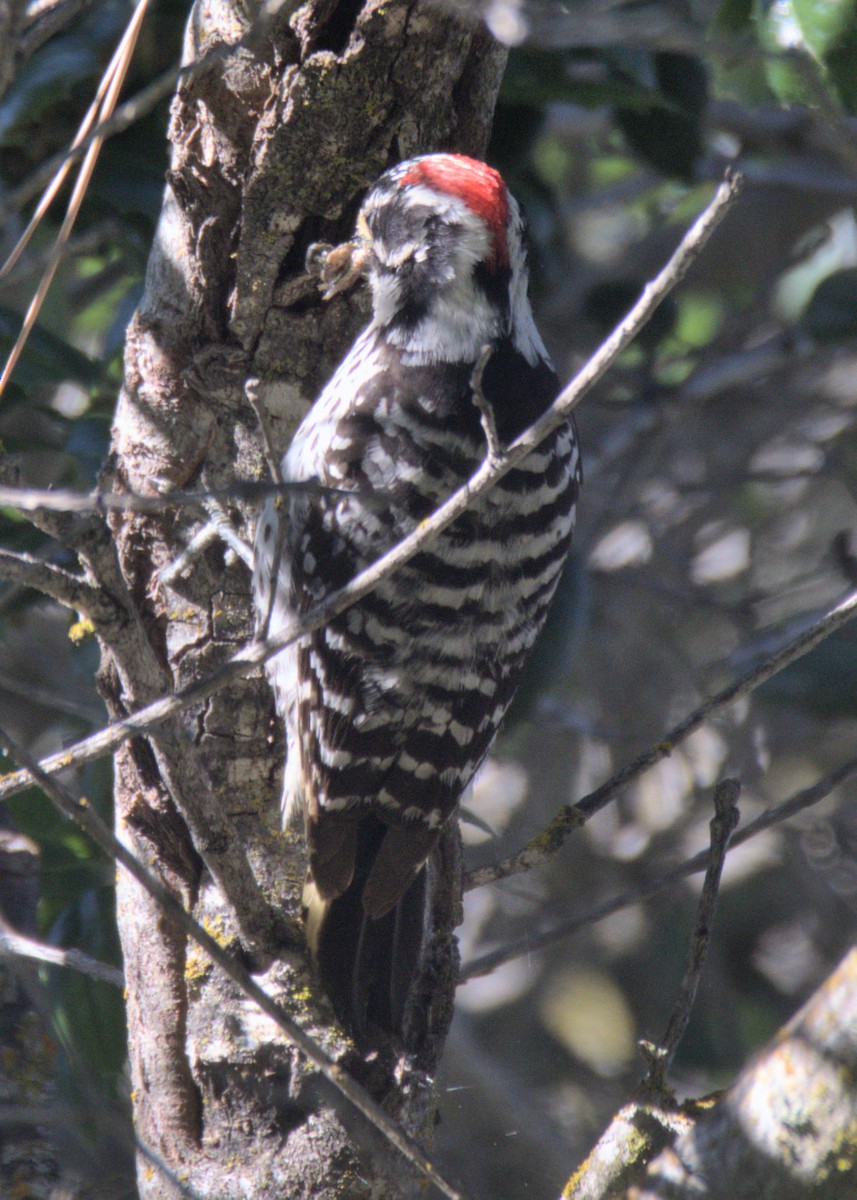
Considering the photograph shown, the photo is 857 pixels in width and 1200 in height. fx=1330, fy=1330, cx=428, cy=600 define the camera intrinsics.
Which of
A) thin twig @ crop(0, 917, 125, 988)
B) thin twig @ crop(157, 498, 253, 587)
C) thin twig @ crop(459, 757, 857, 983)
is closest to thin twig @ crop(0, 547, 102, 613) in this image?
thin twig @ crop(0, 917, 125, 988)

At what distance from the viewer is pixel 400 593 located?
2342mm

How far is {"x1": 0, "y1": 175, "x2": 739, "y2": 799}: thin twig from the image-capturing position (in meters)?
1.26

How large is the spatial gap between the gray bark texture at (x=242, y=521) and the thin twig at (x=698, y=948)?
0.46 m

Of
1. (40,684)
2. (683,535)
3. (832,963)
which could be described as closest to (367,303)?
(40,684)

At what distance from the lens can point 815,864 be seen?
4.39 metres

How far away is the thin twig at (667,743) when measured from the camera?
1878 mm

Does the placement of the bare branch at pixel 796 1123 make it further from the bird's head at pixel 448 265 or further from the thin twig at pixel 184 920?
the bird's head at pixel 448 265

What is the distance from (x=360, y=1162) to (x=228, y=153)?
165cm

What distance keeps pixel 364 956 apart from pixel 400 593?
62 cm

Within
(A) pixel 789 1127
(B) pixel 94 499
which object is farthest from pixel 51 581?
(A) pixel 789 1127

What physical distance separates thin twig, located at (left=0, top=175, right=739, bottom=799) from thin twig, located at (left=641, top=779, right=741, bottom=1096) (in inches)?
27.9

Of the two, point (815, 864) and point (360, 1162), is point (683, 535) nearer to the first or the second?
point (815, 864)

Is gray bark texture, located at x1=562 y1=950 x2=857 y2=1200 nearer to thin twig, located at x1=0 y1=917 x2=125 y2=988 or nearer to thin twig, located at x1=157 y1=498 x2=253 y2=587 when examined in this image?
thin twig, located at x1=0 y1=917 x2=125 y2=988

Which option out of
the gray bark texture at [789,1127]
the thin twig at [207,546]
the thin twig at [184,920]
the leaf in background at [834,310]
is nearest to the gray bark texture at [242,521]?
the thin twig at [207,546]
